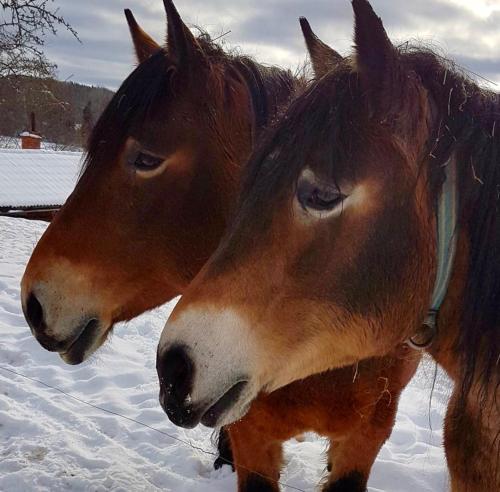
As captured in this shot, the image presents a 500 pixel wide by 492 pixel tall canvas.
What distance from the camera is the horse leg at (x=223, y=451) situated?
12.1 ft

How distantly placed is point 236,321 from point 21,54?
883cm

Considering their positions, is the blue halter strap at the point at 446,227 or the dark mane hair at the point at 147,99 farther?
the dark mane hair at the point at 147,99

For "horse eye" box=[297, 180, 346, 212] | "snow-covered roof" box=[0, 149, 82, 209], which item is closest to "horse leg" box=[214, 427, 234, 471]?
"horse eye" box=[297, 180, 346, 212]

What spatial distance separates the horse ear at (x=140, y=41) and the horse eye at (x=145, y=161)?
0.78 m

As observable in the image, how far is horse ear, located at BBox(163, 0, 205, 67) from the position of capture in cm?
221

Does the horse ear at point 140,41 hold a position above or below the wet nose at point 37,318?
above

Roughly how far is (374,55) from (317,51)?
0.67m

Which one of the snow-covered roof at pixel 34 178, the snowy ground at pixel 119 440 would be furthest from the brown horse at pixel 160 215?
the snow-covered roof at pixel 34 178

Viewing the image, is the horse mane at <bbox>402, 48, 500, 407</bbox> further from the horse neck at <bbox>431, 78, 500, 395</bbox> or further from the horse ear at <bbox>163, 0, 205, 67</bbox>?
the horse ear at <bbox>163, 0, 205, 67</bbox>

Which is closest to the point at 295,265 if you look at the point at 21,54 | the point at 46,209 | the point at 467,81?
the point at 467,81

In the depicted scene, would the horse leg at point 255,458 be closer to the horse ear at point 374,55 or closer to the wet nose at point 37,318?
the wet nose at point 37,318

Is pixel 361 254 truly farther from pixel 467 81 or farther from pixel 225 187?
pixel 225 187

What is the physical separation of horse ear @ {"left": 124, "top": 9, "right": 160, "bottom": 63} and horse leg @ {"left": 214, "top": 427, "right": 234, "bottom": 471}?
8.37 feet

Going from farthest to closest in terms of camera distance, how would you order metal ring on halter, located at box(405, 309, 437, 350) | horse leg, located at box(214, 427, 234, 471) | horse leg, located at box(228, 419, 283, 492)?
horse leg, located at box(214, 427, 234, 471) → horse leg, located at box(228, 419, 283, 492) → metal ring on halter, located at box(405, 309, 437, 350)
